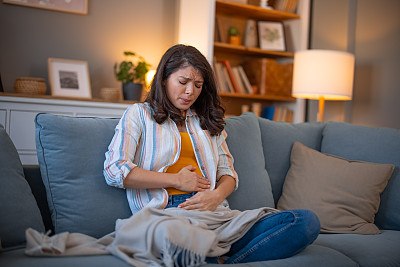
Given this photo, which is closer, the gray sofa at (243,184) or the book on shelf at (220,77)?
the gray sofa at (243,184)

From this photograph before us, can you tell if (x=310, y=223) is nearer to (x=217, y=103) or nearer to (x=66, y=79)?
A: (x=217, y=103)

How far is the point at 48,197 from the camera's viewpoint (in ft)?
5.25

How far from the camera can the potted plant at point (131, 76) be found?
3.52 m

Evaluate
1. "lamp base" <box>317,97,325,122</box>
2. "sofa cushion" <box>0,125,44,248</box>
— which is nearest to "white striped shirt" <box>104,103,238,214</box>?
"sofa cushion" <box>0,125,44,248</box>

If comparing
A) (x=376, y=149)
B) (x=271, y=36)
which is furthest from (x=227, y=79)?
(x=376, y=149)

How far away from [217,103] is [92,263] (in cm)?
93

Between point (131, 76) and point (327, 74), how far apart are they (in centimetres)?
152

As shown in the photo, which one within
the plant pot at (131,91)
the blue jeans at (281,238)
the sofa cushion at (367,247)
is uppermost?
the plant pot at (131,91)

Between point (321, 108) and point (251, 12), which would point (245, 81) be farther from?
point (321, 108)

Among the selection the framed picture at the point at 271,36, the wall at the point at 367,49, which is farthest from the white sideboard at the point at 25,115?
the wall at the point at 367,49

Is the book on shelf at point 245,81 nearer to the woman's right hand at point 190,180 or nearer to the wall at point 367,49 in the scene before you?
the wall at point 367,49

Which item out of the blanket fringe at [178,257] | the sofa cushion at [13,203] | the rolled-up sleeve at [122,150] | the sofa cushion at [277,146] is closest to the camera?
the blanket fringe at [178,257]

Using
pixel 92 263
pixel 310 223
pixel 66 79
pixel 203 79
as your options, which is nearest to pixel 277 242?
pixel 310 223

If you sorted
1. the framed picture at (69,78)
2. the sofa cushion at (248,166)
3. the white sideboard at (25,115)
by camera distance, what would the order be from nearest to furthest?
1. the sofa cushion at (248,166)
2. the white sideboard at (25,115)
3. the framed picture at (69,78)
